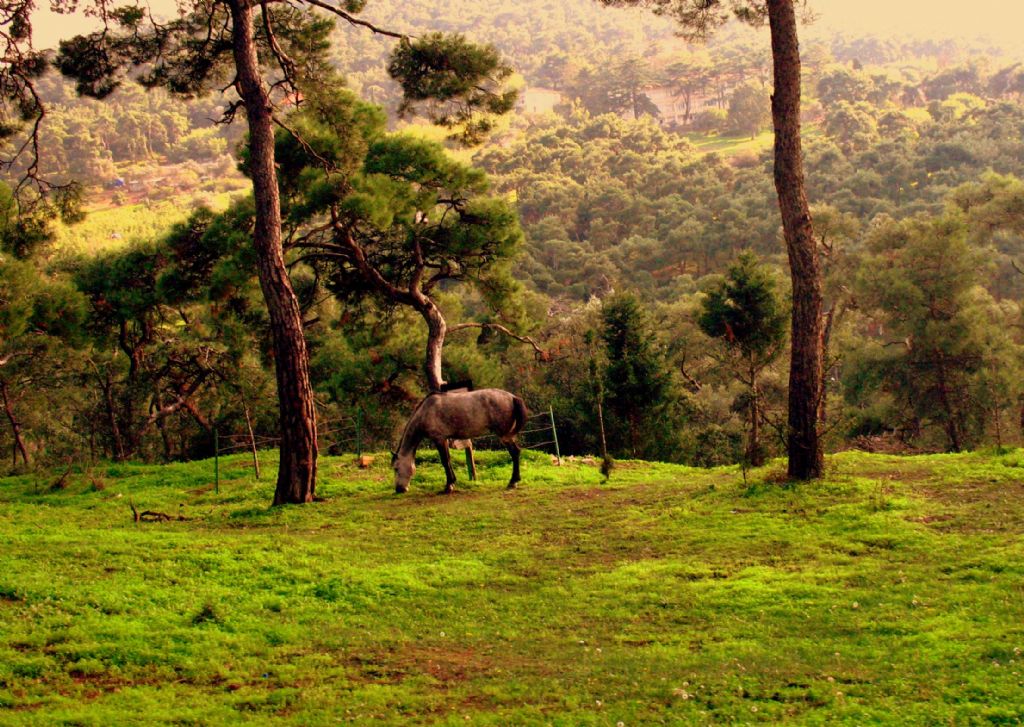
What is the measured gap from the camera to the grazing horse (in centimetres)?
1577

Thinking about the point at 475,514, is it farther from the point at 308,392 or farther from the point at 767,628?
the point at 767,628

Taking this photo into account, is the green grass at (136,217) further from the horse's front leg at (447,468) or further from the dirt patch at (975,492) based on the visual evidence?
the dirt patch at (975,492)

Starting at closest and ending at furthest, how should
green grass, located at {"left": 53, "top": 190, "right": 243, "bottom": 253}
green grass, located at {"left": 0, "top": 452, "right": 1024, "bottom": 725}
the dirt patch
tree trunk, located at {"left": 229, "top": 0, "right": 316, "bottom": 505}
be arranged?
green grass, located at {"left": 0, "top": 452, "right": 1024, "bottom": 725} < the dirt patch < tree trunk, located at {"left": 229, "top": 0, "right": 316, "bottom": 505} < green grass, located at {"left": 53, "top": 190, "right": 243, "bottom": 253}

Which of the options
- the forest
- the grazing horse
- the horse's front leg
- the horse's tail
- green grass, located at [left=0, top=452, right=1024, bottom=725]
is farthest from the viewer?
the horse's tail

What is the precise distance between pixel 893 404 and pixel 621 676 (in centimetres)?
3069

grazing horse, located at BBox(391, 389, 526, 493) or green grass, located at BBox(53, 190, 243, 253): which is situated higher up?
green grass, located at BBox(53, 190, 243, 253)

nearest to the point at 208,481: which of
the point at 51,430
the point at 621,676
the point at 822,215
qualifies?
the point at 621,676

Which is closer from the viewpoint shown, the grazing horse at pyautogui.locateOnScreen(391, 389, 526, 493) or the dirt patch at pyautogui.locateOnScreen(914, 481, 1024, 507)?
the dirt patch at pyautogui.locateOnScreen(914, 481, 1024, 507)

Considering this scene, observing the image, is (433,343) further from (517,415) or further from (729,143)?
(729,143)

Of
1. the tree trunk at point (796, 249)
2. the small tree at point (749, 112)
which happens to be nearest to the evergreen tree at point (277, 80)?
the tree trunk at point (796, 249)

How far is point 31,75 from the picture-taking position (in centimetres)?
1688

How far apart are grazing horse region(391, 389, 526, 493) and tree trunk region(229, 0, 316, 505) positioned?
159 centimetres

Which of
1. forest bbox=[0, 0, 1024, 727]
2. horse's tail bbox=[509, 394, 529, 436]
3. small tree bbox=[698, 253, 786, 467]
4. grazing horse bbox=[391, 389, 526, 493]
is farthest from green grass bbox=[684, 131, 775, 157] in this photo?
grazing horse bbox=[391, 389, 526, 493]

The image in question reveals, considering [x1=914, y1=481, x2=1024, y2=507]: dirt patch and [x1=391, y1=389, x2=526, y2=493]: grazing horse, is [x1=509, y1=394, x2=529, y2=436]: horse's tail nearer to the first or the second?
[x1=391, y1=389, x2=526, y2=493]: grazing horse
